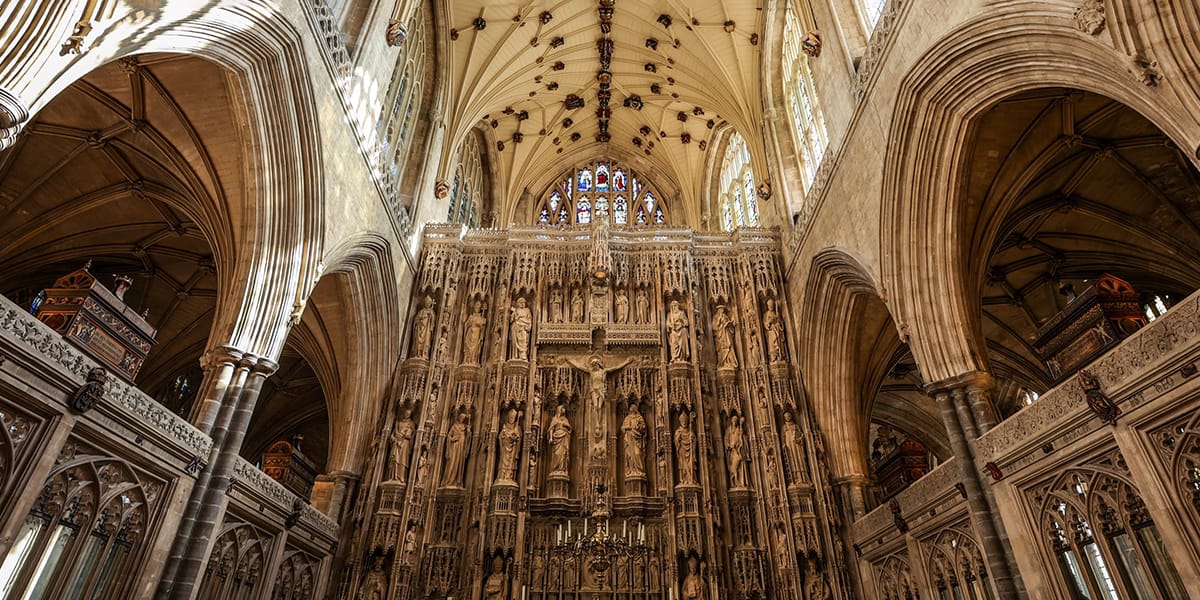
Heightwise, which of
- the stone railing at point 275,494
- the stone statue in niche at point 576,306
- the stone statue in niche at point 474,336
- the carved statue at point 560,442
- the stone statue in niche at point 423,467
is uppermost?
the stone statue in niche at point 576,306

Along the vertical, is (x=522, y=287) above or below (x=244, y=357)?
above

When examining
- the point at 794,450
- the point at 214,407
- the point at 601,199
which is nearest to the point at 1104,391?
the point at 794,450

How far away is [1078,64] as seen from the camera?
24.1ft

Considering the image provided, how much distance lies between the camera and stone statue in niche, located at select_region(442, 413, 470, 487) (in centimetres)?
1388

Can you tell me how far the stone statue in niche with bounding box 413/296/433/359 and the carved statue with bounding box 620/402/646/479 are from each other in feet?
16.7

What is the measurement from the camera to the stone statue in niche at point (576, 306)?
16516 millimetres

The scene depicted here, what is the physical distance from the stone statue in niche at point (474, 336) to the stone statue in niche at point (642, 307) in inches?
153

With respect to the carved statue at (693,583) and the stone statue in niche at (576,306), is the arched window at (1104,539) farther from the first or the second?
the stone statue in niche at (576,306)

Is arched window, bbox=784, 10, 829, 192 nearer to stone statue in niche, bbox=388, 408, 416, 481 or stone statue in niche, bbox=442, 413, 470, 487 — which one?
stone statue in niche, bbox=442, 413, 470, 487

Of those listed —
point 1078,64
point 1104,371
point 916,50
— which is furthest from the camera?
point 916,50

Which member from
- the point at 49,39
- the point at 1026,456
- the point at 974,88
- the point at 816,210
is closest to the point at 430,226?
the point at 816,210

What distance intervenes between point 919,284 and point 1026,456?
3324 millimetres

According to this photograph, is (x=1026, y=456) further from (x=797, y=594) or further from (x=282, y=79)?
(x=282, y=79)

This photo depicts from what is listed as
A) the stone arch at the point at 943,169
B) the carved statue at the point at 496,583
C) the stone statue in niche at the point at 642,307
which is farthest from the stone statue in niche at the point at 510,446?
the stone arch at the point at 943,169
